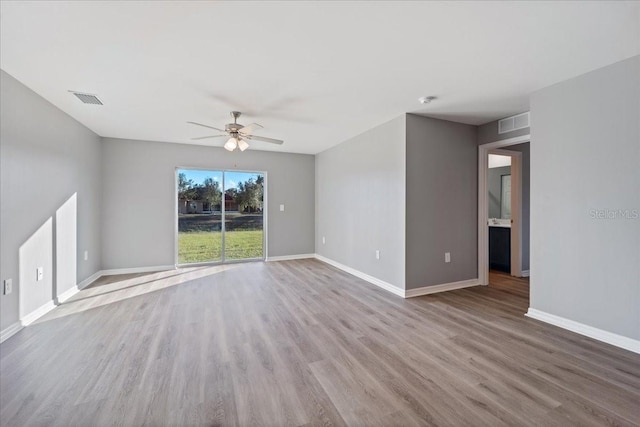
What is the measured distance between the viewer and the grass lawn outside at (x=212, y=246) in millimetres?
5434

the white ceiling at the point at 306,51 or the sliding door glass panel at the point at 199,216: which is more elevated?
the white ceiling at the point at 306,51

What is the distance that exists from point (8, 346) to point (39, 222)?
1288mm

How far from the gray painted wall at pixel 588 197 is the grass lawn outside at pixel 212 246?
4.96 m

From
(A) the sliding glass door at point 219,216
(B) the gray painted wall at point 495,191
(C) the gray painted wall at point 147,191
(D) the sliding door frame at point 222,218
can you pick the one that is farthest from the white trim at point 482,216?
(A) the sliding glass door at point 219,216

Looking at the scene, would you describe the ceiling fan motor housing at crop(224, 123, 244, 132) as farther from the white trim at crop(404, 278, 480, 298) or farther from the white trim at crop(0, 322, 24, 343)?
the white trim at crop(404, 278, 480, 298)

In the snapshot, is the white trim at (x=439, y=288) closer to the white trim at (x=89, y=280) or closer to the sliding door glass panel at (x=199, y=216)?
the sliding door glass panel at (x=199, y=216)

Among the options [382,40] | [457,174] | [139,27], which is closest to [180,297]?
[139,27]

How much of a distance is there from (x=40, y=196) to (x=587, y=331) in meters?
5.70

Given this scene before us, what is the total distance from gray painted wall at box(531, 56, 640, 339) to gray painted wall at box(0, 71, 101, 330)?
5.19 m

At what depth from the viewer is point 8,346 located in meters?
2.31

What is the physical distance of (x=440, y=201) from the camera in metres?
3.84

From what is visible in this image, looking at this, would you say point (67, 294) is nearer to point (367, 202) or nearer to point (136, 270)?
point (136, 270)

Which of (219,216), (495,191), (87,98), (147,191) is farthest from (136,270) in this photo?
(495,191)

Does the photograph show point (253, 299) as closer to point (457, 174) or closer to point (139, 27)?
point (139, 27)
